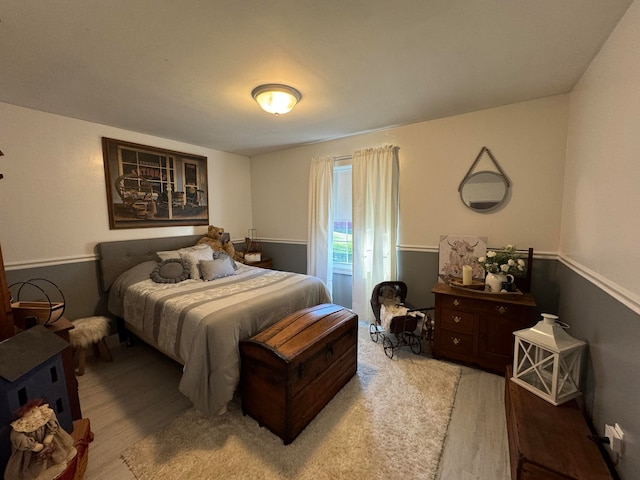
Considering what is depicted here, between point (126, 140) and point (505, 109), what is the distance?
161 inches

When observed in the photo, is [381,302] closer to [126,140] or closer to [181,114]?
[181,114]

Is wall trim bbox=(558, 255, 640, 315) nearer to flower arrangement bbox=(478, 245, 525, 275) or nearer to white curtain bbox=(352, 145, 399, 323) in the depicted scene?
flower arrangement bbox=(478, 245, 525, 275)

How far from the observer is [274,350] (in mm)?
1620

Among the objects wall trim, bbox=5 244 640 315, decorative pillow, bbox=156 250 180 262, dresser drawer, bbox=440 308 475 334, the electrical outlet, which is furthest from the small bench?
decorative pillow, bbox=156 250 180 262

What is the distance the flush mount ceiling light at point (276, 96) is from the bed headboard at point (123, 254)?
2.26 meters

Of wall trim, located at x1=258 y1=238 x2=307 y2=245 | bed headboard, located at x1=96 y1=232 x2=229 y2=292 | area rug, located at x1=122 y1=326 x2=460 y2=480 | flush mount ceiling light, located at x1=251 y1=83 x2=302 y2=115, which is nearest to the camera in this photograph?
area rug, located at x1=122 y1=326 x2=460 y2=480

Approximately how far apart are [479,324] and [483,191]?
1.32 meters

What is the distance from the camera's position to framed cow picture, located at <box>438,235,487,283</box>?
2646 mm

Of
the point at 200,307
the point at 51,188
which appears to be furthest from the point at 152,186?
the point at 200,307

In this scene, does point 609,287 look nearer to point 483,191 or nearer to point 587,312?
point 587,312

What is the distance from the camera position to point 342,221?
12.1ft

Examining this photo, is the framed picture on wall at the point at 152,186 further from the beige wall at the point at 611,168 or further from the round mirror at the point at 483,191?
the beige wall at the point at 611,168

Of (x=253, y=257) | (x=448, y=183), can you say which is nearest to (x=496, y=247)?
(x=448, y=183)

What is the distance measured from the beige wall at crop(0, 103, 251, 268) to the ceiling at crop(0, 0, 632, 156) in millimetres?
211
